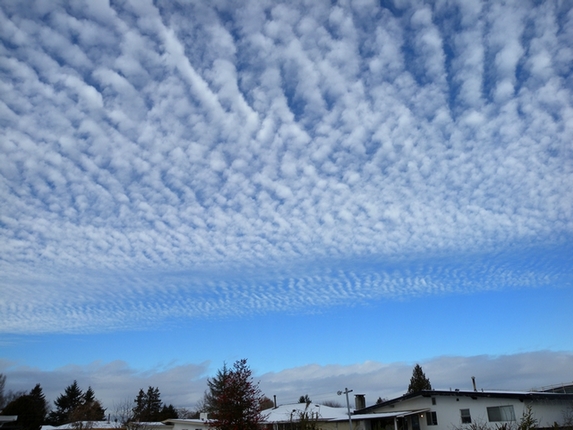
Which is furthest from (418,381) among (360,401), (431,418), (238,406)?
(238,406)

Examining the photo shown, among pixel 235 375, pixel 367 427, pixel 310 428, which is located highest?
pixel 235 375

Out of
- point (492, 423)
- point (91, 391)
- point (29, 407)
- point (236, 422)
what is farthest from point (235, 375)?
point (91, 391)

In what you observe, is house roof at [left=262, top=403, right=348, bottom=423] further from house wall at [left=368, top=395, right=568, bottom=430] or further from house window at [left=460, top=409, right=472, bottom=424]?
house window at [left=460, top=409, right=472, bottom=424]

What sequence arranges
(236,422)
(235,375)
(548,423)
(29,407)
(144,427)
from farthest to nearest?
1. (29,407)
2. (144,427)
3. (548,423)
4. (235,375)
5. (236,422)

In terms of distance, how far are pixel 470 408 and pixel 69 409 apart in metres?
71.5

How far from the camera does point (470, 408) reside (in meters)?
33.1

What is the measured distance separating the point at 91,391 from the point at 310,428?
282 feet

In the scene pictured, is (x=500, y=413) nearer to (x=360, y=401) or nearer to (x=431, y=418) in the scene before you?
(x=431, y=418)

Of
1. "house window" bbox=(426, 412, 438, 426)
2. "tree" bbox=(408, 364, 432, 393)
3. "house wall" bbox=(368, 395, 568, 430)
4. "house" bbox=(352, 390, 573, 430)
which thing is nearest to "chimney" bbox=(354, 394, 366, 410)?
"house" bbox=(352, 390, 573, 430)

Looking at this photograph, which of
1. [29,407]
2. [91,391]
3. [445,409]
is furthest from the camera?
[91,391]

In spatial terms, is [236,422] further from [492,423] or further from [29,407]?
[29,407]

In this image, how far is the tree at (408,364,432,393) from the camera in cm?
6619

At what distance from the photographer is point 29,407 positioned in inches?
2349

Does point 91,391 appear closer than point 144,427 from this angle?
No
